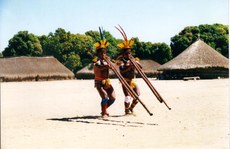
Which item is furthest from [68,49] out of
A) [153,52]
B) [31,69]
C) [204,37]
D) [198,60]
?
[198,60]

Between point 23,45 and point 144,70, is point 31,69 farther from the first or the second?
point 144,70

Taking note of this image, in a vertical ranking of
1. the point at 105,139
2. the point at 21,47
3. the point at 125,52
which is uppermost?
the point at 21,47

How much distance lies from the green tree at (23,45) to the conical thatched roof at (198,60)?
101 ft

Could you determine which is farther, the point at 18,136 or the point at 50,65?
the point at 50,65

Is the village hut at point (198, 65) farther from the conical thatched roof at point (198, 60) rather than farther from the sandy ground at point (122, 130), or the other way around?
the sandy ground at point (122, 130)

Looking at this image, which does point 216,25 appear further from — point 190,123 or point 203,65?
point 190,123

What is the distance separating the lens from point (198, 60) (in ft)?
111

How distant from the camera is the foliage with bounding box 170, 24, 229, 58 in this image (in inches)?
2000

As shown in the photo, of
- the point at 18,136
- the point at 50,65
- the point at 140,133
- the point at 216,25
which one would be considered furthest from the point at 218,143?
the point at 216,25

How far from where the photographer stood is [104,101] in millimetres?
8305

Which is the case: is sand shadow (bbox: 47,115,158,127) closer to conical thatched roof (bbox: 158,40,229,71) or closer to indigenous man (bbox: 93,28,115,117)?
indigenous man (bbox: 93,28,115,117)

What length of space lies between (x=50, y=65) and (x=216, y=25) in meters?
26.9

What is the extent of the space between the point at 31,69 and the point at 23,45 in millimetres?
14571

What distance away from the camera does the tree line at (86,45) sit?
5259 centimetres
